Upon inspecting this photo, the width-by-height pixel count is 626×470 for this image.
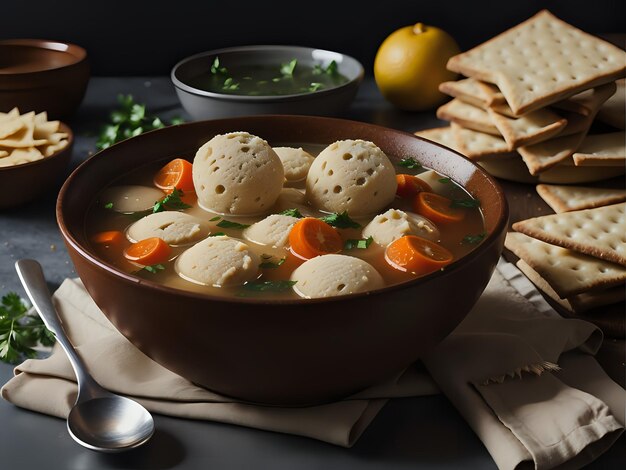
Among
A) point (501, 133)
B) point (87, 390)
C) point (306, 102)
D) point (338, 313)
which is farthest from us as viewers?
point (306, 102)

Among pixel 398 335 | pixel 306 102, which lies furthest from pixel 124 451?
pixel 306 102

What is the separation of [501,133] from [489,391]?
1154 mm

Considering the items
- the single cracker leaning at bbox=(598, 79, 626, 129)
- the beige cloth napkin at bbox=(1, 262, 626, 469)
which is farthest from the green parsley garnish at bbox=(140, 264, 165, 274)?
the single cracker leaning at bbox=(598, 79, 626, 129)

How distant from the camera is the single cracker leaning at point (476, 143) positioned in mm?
2547

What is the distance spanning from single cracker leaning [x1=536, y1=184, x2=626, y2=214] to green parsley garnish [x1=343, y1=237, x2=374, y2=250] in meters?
0.91

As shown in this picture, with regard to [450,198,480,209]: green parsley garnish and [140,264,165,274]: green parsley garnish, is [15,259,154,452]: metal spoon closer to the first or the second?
[140,264,165,274]: green parsley garnish

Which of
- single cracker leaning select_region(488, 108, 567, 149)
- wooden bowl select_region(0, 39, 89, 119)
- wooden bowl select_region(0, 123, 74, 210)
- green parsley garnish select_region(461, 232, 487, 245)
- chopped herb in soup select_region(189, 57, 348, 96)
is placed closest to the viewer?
green parsley garnish select_region(461, 232, 487, 245)

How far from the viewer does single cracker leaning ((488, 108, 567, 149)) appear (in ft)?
8.07

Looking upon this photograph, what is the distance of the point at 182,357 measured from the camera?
1454 mm

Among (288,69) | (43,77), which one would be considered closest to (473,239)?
(288,69)

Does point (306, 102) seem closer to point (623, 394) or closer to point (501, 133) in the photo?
point (501, 133)

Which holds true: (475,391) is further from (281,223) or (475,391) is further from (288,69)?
(288,69)

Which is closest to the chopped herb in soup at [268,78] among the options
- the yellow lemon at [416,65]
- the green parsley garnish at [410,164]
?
the yellow lemon at [416,65]

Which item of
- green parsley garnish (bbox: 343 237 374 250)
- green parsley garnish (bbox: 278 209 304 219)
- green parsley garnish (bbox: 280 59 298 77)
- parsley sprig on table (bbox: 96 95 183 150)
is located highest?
green parsley garnish (bbox: 278 209 304 219)
